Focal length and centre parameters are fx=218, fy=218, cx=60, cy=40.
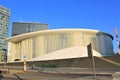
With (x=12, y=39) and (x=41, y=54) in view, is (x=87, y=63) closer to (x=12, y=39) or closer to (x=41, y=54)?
(x=41, y=54)

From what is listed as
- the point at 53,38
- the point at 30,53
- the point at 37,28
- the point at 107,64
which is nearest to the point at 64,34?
the point at 53,38

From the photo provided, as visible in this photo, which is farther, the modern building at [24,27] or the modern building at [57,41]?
the modern building at [24,27]

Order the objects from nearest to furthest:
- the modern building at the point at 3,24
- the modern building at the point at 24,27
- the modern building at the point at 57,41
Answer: the modern building at the point at 57,41 → the modern building at the point at 3,24 → the modern building at the point at 24,27

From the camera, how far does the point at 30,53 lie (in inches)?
3770

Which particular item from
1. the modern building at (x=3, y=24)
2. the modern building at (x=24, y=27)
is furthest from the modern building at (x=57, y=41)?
the modern building at (x=24, y=27)

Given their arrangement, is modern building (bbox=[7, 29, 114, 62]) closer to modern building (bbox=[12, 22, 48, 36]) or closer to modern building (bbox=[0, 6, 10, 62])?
modern building (bbox=[0, 6, 10, 62])

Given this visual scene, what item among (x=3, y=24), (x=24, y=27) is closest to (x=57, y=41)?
(x=3, y=24)

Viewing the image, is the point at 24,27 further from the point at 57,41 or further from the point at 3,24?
the point at 57,41

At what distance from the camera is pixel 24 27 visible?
6033 inches

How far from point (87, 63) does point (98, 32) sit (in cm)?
5348

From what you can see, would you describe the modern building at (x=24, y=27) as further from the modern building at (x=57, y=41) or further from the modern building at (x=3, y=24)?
the modern building at (x=57, y=41)

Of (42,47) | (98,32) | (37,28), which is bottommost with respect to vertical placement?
(42,47)

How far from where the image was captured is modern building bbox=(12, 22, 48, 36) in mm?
150375

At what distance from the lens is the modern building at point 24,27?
493 feet
